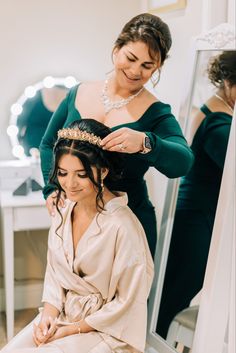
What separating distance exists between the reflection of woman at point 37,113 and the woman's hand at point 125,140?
124 cm

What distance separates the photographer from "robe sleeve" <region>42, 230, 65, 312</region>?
1561 millimetres

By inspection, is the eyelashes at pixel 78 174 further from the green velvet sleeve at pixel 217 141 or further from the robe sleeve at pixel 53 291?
the green velvet sleeve at pixel 217 141

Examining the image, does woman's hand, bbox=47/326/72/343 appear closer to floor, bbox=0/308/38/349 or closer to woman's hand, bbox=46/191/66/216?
woman's hand, bbox=46/191/66/216

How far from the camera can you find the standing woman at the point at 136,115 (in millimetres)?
1420

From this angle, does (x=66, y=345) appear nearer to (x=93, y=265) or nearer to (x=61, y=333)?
A: (x=61, y=333)

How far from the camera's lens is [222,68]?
1534mm

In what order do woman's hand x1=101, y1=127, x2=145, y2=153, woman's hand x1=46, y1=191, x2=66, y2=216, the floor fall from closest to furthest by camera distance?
1. woman's hand x1=101, y1=127, x2=145, y2=153
2. woman's hand x1=46, y1=191, x2=66, y2=216
3. the floor

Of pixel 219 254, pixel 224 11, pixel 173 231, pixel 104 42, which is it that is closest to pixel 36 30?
pixel 104 42

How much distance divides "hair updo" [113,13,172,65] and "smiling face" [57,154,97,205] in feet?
1.25

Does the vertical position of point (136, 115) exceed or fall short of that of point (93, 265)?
it exceeds it

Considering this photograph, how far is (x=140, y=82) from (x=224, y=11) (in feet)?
1.22

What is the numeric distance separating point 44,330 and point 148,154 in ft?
1.78

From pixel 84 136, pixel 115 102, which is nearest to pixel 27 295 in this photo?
pixel 115 102

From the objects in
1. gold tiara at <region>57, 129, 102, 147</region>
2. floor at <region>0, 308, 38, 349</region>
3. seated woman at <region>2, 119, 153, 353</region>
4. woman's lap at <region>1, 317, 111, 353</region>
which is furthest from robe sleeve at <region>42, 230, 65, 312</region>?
floor at <region>0, 308, 38, 349</region>
